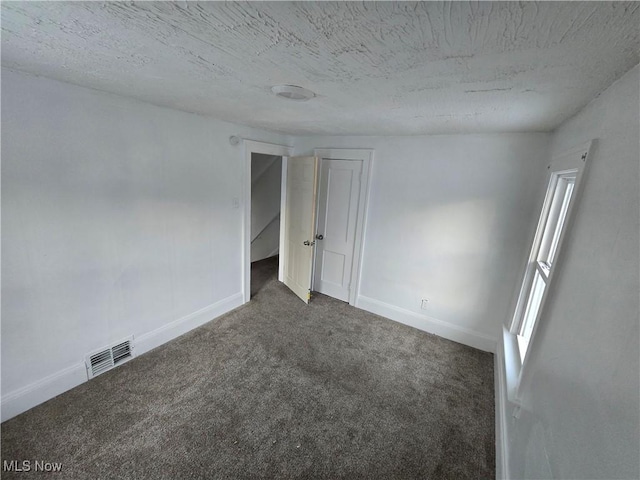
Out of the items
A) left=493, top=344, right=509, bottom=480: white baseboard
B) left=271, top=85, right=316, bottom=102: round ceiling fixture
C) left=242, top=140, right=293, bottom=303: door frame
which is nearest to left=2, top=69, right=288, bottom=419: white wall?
left=242, top=140, right=293, bottom=303: door frame

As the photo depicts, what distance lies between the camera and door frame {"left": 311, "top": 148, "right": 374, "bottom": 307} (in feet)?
10.5

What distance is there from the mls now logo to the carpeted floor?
0.02 m

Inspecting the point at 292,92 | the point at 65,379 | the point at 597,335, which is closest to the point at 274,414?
the point at 65,379

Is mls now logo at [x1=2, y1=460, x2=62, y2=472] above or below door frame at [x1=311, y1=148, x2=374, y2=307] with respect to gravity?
below

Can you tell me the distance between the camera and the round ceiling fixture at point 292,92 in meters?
1.45

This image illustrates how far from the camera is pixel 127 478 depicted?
1.48 m

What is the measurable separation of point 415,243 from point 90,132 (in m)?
3.01

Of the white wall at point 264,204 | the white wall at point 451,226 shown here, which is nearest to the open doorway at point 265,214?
the white wall at point 264,204

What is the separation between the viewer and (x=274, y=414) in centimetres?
194

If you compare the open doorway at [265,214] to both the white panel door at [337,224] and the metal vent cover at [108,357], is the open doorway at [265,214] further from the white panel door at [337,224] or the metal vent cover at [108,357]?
the metal vent cover at [108,357]

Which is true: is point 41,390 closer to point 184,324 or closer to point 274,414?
point 184,324

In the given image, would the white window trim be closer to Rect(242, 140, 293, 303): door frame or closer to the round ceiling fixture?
the round ceiling fixture

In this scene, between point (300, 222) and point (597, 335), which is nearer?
point (597, 335)

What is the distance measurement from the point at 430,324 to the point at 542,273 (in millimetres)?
1448
